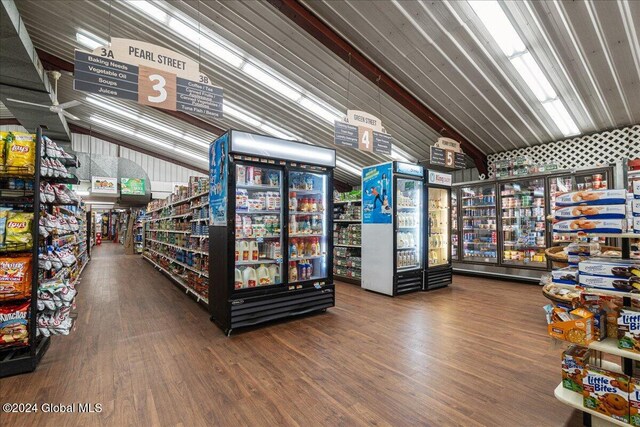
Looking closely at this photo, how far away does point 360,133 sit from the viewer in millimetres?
6336

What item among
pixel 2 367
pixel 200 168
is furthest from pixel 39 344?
pixel 200 168

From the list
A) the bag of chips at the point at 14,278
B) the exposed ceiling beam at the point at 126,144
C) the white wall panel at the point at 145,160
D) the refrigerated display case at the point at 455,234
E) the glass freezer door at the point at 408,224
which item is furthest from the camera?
the white wall panel at the point at 145,160

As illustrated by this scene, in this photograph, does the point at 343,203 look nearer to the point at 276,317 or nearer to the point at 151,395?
the point at 276,317

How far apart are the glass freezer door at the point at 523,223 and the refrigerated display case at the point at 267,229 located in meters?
5.32

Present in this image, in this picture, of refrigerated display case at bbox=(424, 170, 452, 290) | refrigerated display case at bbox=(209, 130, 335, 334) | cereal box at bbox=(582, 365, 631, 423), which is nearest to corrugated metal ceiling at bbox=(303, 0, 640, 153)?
refrigerated display case at bbox=(424, 170, 452, 290)

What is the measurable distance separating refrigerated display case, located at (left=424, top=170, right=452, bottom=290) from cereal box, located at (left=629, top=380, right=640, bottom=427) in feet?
14.2

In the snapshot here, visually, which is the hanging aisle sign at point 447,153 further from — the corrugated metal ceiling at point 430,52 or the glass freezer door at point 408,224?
the glass freezer door at point 408,224

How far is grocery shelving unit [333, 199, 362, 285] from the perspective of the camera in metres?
6.84

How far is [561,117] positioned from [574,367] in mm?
6977

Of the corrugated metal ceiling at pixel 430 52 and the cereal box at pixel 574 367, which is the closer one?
the cereal box at pixel 574 367

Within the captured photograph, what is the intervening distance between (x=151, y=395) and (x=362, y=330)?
2328 mm

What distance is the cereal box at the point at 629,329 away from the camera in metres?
1.69

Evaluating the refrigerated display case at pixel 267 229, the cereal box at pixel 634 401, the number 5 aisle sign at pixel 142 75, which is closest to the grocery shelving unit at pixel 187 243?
the refrigerated display case at pixel 267 229

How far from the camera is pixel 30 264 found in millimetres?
2658
